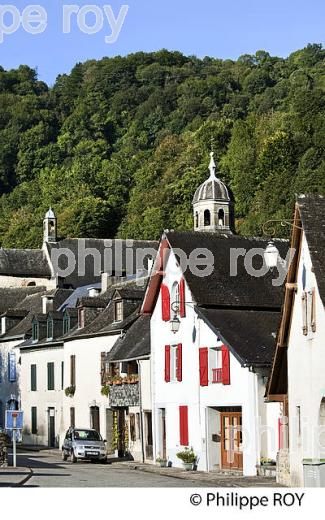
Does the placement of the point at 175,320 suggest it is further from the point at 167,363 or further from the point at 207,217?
the point at 207,217

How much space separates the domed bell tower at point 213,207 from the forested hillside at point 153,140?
178 inches

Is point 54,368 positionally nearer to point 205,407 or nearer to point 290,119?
point 205,407

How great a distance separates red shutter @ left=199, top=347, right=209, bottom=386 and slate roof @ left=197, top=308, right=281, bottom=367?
1.38 m

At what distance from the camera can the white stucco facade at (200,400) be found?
121ft

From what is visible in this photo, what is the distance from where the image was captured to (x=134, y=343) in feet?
158

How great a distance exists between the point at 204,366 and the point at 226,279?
11.2 feet

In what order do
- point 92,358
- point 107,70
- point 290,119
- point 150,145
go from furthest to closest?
point 107,70, point 150,145, point 290,119, point 92,358

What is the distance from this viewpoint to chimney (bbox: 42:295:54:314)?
63.6 m

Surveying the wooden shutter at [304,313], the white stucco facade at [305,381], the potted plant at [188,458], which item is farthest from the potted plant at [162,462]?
the wooden shutter at [304,313]

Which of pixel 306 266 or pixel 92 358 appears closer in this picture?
pixel 306 266

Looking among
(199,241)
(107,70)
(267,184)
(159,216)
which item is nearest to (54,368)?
(199,241)

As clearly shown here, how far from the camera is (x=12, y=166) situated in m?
160

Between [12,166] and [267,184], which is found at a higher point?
[12,166]
